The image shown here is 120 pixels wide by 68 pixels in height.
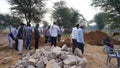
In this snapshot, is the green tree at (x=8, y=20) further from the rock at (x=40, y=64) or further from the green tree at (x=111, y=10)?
the rock at (x=40, y=64)

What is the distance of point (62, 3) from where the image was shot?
66312mm

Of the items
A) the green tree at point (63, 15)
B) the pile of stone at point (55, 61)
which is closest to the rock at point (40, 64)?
the pile of stone at point (55, 61)

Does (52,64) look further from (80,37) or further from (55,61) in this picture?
(80,37)

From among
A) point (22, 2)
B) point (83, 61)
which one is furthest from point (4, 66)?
point (22, 2)

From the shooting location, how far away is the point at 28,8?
165ft

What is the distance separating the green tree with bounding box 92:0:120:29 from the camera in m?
26.5

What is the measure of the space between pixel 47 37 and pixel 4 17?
42.6 metres

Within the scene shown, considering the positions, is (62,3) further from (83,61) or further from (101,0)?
(83,61)

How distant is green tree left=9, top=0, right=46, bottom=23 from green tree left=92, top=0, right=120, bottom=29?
23.5m

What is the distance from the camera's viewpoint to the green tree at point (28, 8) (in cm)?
4983

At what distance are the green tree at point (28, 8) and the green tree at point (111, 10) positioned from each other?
77.2ft

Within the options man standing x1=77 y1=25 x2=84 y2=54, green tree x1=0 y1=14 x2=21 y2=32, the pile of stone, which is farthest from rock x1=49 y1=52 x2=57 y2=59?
green tree x1=0 y1=14 x2=21 y2=32

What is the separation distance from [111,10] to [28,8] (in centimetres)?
2479

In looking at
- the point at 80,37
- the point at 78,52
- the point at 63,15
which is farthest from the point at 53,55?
the point at 63,15
